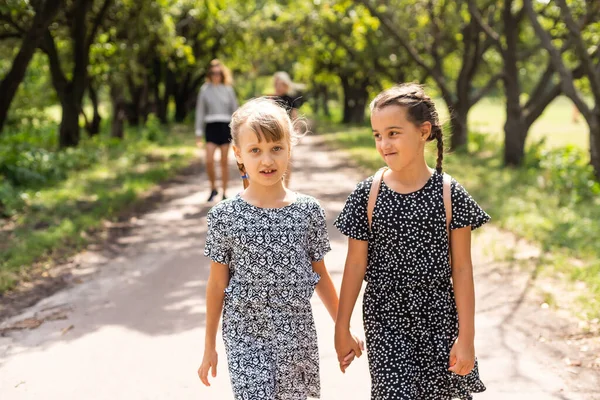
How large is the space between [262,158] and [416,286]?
0.77m

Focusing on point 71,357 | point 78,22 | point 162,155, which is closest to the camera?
point 71,357

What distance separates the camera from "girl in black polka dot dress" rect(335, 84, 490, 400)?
292cm

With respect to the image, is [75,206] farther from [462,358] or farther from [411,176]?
[462,358]

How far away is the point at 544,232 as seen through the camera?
834cm

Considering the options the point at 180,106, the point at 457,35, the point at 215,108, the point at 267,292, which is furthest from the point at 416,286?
the point at 180,106

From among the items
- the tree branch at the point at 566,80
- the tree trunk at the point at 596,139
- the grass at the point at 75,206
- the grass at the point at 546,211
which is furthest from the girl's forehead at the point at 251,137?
the tree trunk at the point at 596,139

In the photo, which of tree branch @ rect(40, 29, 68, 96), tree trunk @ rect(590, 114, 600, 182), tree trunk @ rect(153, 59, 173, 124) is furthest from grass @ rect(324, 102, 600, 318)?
tree trunk @ rect(153, 59, 173, 124)

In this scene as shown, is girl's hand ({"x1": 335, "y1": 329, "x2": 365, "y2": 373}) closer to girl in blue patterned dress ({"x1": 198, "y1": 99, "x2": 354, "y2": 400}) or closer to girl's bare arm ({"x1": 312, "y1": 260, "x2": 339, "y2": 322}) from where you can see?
girl in blue patterned dress ({"x1": 198, "y1": 99, "x2": 354, "y2": 400})

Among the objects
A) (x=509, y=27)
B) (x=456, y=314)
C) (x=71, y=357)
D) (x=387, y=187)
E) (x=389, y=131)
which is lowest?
(x=71, y=357)

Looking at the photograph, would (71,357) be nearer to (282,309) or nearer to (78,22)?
(282,309)

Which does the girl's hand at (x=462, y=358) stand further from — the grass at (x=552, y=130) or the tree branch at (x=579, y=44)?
the tree branch at (x=579, y=44)

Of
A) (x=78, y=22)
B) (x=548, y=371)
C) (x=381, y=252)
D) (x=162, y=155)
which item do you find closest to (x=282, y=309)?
(x=381, y=252)

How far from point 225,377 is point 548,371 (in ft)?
6.40

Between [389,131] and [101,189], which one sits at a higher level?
[389,131]
